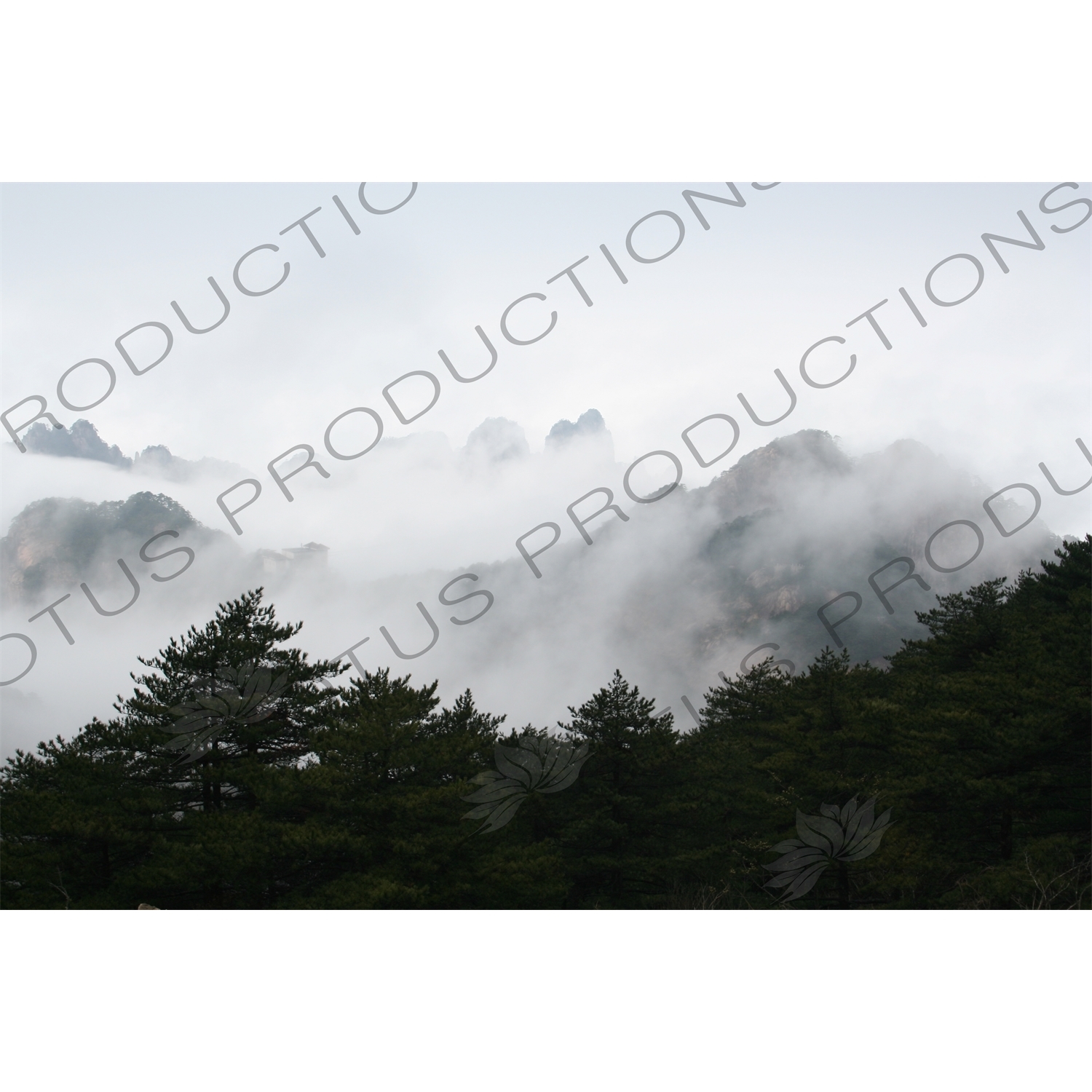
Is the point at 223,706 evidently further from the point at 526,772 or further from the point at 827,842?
the point at 827,842

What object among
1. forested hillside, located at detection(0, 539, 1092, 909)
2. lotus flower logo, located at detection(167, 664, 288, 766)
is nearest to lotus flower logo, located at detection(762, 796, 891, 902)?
forested hillside, located at detection(0, 539, 1092, 909)

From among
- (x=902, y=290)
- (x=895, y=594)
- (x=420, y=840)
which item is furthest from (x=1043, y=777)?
(x=895, y=594)

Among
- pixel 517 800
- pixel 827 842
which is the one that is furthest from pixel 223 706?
pixel 827 842

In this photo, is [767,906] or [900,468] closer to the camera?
[767,906]

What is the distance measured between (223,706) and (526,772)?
14.9ft

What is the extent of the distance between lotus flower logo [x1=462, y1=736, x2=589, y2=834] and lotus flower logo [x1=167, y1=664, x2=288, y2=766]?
135 inches

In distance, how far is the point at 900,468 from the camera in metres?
18.7

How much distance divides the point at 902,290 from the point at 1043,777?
24.6 ft

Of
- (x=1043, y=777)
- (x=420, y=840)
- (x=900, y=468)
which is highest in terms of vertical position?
(x=420, y=840)

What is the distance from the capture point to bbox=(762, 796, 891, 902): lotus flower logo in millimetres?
9203

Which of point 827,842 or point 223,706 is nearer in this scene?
point 223,706

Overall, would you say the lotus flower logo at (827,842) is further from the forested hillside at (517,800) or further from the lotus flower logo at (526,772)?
the lotus flower logo at (526,772)

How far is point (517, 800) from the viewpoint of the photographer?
9.66m

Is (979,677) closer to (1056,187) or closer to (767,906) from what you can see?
(767,906)
